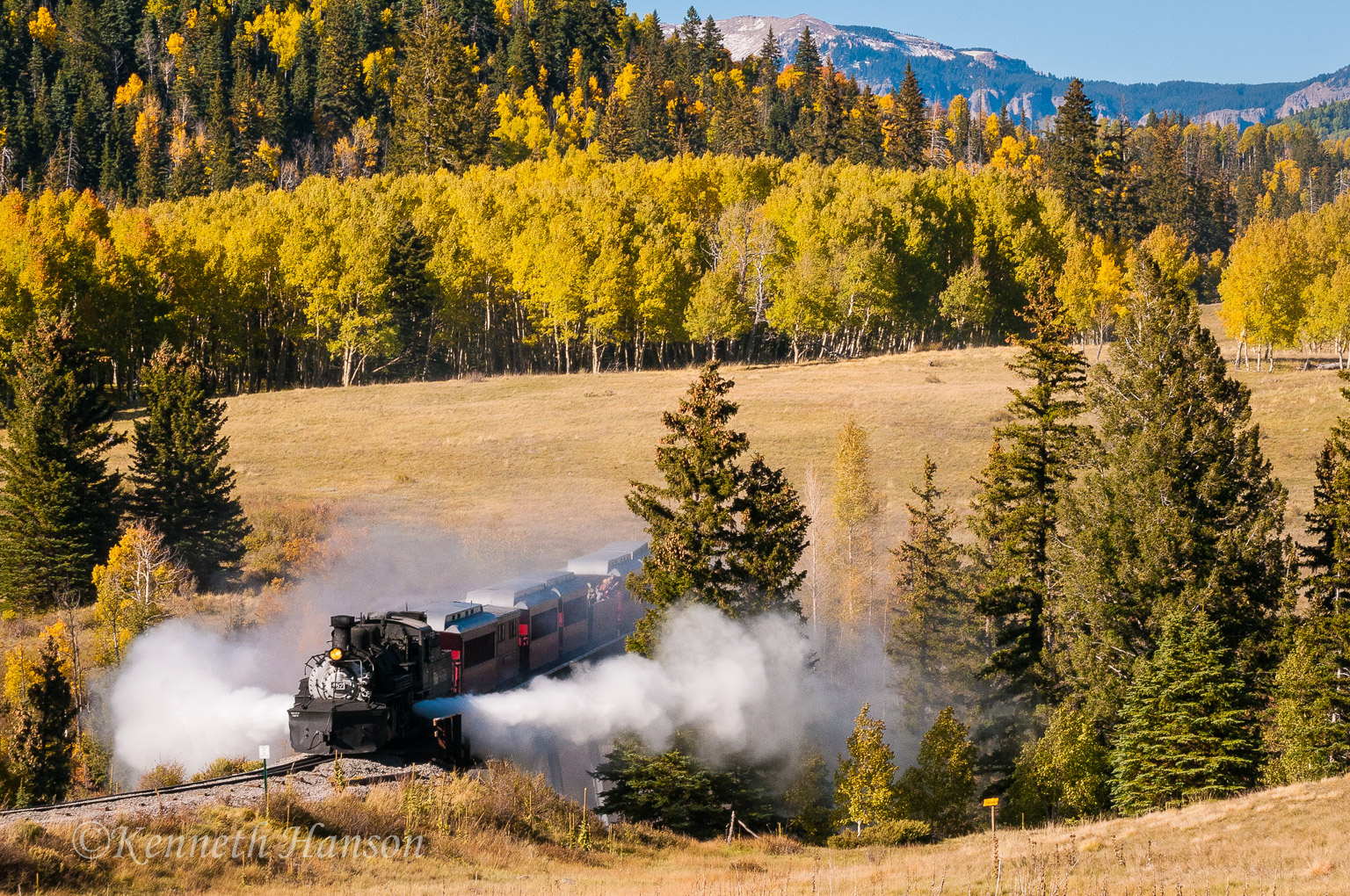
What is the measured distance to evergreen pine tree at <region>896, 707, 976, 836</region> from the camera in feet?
107

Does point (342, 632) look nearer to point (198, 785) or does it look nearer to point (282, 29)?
point (198, 785)

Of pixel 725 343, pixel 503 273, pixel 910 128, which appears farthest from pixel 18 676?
pixel 910 128

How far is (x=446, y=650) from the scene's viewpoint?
95.3ft

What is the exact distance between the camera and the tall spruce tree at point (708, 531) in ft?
96.4

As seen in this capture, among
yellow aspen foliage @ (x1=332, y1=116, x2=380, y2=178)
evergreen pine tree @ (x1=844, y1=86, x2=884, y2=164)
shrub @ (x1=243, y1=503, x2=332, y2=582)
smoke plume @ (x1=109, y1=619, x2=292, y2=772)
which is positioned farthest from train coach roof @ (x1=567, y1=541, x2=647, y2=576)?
yellow aspen foliage @ (x1=332, y1=116, x2=380, y2=178)

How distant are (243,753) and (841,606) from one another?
27.0 metres

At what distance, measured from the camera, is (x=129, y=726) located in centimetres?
3412

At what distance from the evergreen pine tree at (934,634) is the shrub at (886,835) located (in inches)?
392

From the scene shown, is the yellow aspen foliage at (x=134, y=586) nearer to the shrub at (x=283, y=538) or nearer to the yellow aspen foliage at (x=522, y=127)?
the shrub at (x=283, y=538)

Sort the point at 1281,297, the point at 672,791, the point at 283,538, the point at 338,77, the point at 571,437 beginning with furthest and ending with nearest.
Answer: the point at 338,77, the point at 1281,297, the point at 571,437, the point at 283,538, the point at 672,791

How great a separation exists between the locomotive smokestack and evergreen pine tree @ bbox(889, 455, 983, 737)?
819 inches

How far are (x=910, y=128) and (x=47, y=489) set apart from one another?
4640 inches

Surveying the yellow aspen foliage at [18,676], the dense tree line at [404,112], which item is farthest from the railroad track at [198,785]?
the dense tree line at [404,112]

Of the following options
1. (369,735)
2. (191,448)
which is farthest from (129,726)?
(191,448)
